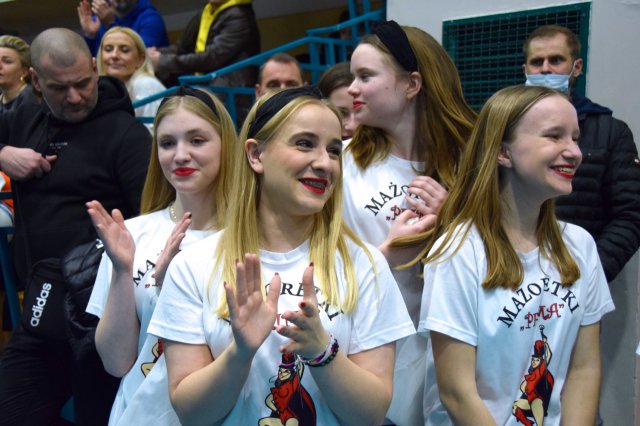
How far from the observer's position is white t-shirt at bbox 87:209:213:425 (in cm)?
230

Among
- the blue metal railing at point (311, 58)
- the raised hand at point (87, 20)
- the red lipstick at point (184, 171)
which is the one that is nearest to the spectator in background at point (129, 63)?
the blue metal railing at point (311, 58)

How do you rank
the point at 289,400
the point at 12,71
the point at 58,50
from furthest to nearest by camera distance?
the point at 12,71 < the point at 58,50 < the point at 289,400

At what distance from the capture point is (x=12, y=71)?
17.7 ft

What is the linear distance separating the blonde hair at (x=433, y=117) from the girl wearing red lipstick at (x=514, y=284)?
1.22ft

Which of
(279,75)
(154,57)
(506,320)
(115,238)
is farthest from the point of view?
(154,57)

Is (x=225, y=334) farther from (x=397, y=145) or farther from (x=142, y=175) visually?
(x=142, y=175)

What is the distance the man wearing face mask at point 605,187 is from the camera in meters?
3.30

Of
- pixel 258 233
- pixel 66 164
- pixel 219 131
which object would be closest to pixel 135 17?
pixel 66 164

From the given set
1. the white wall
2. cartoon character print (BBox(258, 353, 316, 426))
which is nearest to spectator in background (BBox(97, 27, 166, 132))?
the white wall

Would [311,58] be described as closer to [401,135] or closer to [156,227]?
[401,135]

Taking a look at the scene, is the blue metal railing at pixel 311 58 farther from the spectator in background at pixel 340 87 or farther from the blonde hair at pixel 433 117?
the blonde hair at pixel 433 117

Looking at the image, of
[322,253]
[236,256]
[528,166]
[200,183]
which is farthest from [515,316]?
[200,183]

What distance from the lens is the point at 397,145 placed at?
111 inches

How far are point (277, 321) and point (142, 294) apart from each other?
0.73 m
